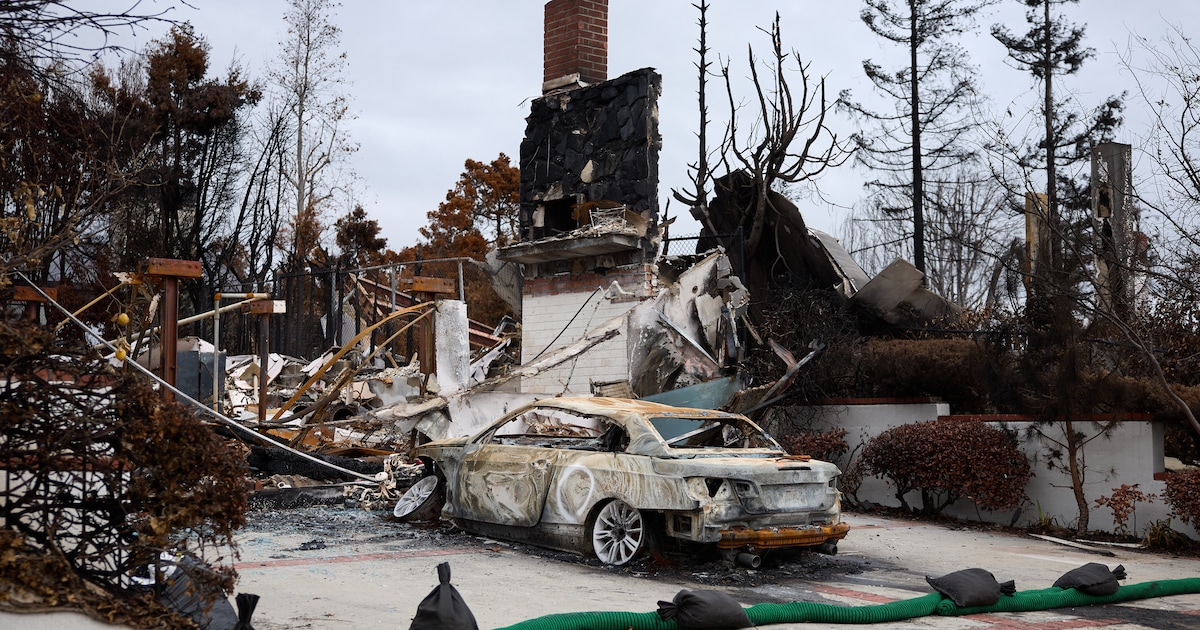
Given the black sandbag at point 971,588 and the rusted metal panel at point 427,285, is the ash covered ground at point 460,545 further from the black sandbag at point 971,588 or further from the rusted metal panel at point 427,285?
the rusted metal panel at point 427,285

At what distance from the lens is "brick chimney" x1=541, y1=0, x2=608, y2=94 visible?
16844 mm

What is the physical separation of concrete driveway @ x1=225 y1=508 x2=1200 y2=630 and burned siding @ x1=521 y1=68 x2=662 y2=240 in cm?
673

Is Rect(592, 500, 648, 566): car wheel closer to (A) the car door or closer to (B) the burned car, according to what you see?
(B) the burned car

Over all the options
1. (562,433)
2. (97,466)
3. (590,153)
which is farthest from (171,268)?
(590,153)

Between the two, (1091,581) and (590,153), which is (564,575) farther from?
(590,153)

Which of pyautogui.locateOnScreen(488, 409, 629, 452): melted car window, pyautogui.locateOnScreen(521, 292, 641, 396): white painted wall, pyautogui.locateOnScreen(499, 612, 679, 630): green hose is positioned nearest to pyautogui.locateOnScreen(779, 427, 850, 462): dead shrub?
pyautogui.locateOnScreen(521, 292, 641, 396): white painted wall

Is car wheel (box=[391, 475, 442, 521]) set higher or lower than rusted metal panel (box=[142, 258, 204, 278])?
lower

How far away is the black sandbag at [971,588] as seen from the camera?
7035 millimetres

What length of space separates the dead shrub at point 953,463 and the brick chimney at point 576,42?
25.6 ft

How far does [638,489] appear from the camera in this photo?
8422 millimetres

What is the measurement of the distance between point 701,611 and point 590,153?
11325mm

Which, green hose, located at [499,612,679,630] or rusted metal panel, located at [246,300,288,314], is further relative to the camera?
rusted metal panel, located at [246,300,288,314]

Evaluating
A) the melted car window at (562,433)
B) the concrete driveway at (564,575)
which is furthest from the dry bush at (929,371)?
the melted car window at (562,433)

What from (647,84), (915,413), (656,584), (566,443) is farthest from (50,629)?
(647,84)
